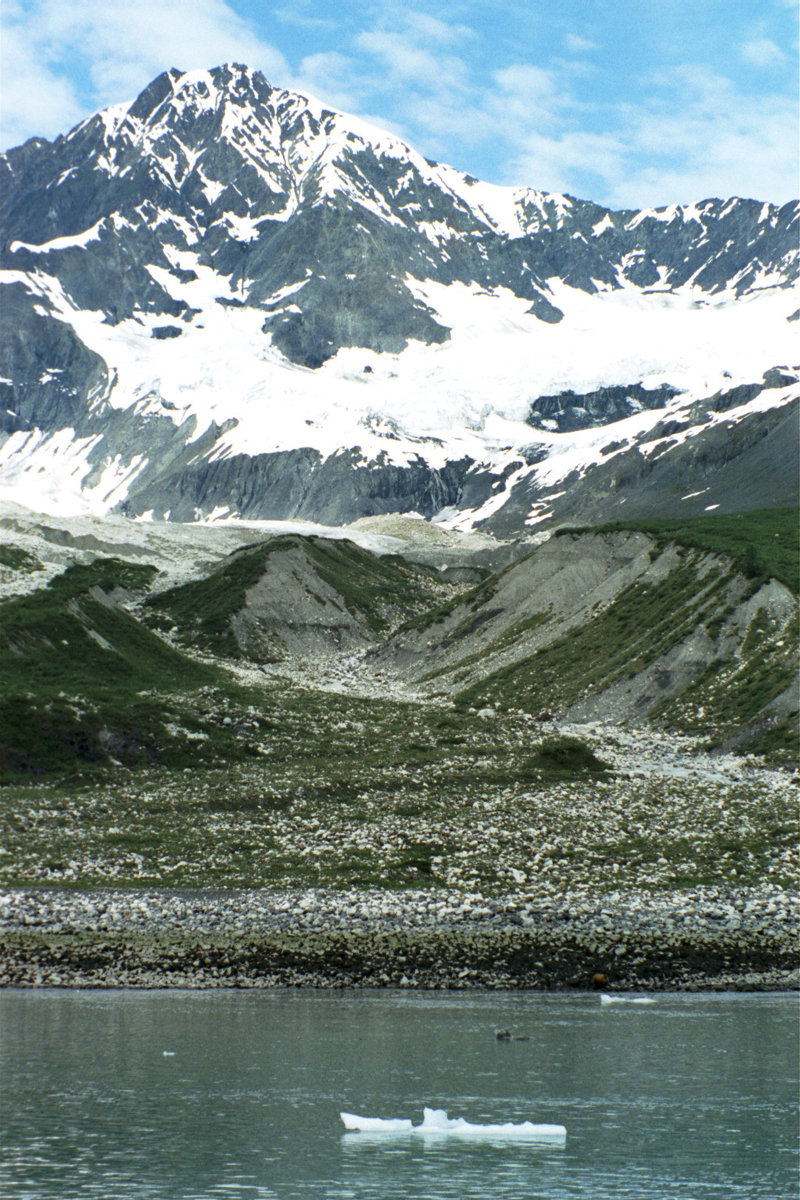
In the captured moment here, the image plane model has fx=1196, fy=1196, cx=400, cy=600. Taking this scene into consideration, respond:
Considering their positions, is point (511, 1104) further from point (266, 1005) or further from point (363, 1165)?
point (266, 1005)

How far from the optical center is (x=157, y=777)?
68.0 m

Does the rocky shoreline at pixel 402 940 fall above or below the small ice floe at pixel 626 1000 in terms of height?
above

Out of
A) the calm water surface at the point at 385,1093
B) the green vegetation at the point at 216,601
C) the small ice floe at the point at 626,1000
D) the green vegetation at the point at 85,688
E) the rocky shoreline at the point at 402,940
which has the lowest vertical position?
the calm water surface at the point at 385,1093

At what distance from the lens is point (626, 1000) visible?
37.5 metres

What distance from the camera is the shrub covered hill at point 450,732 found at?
51.8 metres

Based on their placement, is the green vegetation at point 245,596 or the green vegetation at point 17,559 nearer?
the green vegetation at point 17,559

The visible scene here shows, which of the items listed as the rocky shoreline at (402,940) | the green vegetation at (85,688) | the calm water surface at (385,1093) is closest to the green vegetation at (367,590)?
the green vegetation at (85,688)

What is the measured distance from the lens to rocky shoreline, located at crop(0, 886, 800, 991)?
128 ft

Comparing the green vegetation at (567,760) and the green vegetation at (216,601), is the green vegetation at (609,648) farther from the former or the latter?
the green vegetation at (216,601)

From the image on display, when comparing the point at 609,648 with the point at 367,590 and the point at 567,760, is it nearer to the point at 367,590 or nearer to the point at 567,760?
the point at 567,760

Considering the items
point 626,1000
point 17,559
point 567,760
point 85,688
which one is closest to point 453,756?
point 567,760

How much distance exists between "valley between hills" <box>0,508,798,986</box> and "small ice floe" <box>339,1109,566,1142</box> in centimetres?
1199

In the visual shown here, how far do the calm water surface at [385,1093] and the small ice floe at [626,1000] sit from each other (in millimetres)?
327

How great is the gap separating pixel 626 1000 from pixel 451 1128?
41.0ft
